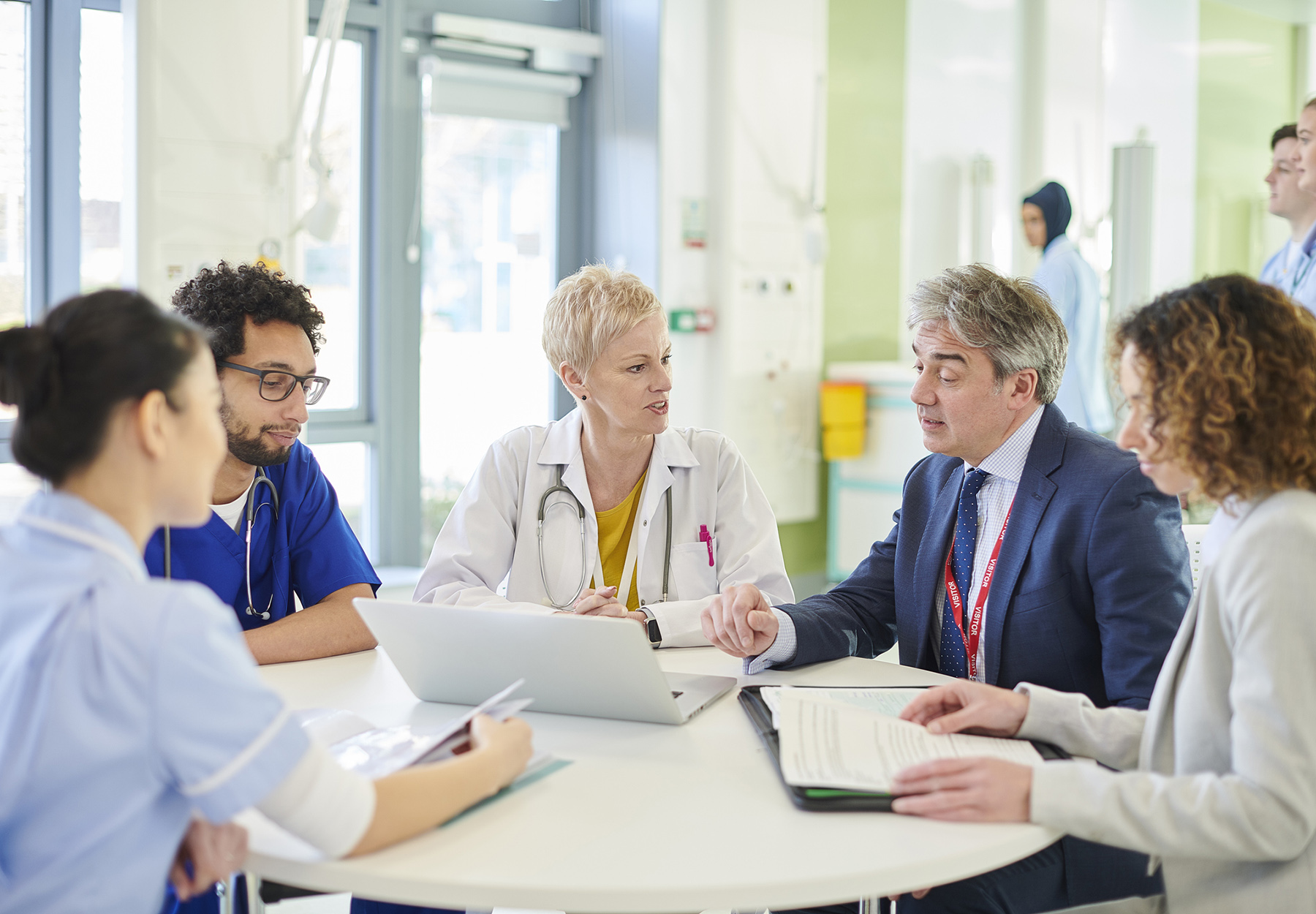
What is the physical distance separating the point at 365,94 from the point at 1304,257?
3045 mm

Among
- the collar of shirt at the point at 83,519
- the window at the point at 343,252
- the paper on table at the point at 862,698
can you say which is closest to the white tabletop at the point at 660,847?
the paper on table at the point at 862,698

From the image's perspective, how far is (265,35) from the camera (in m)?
3.35

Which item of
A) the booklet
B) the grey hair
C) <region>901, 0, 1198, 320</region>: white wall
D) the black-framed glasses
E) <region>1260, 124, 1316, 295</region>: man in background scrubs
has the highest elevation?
<region>901, 0, 1198, 320</region>: white wall

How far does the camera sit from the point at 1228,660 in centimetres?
119

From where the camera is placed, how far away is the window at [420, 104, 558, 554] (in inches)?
173

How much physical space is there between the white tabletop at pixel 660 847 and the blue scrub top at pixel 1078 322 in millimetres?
3555

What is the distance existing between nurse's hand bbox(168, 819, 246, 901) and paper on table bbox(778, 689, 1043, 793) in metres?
0.52

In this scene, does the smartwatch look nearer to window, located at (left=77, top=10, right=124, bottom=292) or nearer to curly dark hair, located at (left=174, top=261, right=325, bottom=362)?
curly dark hair, located at (left=174, top=261, right=325, bottom=362)

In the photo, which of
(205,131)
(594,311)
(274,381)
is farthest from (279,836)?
(205,131)

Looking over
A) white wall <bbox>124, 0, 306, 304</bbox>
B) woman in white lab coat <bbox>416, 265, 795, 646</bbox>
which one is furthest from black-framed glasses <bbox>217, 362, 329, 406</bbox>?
white wall <bbox>124, 0, 306, 304</bbox>

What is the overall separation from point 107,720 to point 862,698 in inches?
36.3

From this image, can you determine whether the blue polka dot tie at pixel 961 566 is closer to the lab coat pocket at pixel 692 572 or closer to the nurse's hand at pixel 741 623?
the nurse's hand at pixel 741 623

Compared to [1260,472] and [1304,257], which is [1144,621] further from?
[1304,257]

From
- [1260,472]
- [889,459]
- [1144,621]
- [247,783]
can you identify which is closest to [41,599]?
[247,783]
